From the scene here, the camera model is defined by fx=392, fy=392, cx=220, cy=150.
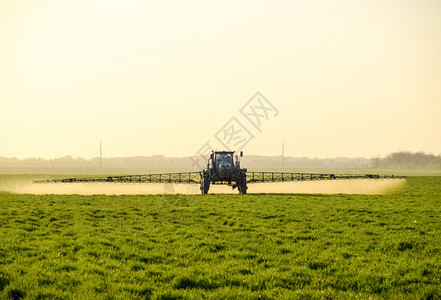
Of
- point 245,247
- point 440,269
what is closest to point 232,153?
Result: point 245,247

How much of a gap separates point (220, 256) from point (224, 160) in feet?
90.7

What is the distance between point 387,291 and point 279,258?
3598mm

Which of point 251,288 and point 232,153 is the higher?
point 232,153

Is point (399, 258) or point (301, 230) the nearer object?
point (399, 258)

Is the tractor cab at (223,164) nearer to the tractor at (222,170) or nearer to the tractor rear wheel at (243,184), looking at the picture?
the tractor at (222,170)

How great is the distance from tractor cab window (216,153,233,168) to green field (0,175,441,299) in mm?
18633

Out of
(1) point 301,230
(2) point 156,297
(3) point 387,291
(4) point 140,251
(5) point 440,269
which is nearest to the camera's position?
(2) point 156,297

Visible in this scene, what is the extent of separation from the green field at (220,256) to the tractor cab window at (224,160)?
18633mm

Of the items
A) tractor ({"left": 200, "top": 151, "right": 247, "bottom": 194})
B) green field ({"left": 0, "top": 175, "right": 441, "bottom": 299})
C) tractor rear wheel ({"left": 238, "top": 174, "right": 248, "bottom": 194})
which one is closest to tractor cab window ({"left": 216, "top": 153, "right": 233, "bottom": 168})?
tractor ({"left": 200, "top": 151, "right": 247, "bottom": 194})

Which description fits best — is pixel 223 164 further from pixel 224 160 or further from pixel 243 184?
pixel 243 184

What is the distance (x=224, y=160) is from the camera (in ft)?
131

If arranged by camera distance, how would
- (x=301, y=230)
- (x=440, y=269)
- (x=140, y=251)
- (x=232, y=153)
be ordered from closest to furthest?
(x=440, y=269) → (x=140, y=251) → (x=301, y=230) → (x=232, y=153)

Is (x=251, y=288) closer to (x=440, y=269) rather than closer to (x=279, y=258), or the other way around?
(x=279, y=258)

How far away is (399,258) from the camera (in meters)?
11.9
